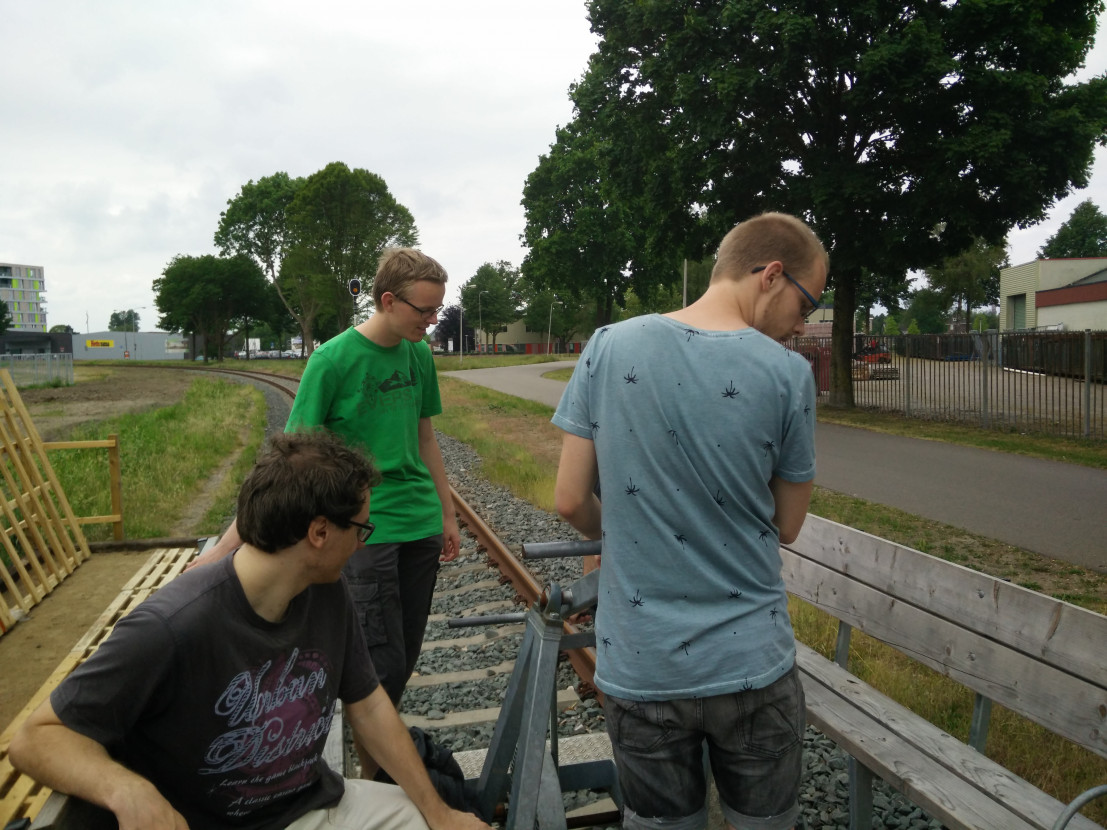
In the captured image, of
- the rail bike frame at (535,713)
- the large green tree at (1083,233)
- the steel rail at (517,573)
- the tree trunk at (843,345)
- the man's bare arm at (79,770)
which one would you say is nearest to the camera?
the man's bare arm at (79,770)

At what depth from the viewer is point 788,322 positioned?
1798mm

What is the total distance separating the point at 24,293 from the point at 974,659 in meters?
222

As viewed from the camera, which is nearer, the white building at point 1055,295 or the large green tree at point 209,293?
the white building at point 1055,295

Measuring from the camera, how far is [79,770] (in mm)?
1636

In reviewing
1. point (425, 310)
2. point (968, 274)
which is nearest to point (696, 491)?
point (425, 310)

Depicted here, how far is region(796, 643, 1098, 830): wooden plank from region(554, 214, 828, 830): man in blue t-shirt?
1.12 meters

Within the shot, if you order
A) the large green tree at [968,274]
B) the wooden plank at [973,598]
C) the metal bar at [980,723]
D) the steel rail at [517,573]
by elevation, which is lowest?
the steel rail at [517,573]

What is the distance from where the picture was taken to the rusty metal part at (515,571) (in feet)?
14.8

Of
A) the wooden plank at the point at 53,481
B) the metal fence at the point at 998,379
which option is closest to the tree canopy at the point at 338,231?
the metal fence at the point at 998,379

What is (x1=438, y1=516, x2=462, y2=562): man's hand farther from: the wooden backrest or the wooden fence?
the wooden fence

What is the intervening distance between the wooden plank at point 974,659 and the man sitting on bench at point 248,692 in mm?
1834

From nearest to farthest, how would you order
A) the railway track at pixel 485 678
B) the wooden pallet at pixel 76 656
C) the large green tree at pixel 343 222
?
the wooden pallet at pixel 76 656
the railway track at pixel 485 678
the large green tree at pixel 343 222

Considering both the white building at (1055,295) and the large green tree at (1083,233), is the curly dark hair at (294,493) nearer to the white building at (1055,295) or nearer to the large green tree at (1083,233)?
the white building at (1055,295)

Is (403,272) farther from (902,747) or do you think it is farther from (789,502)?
(902,747)
